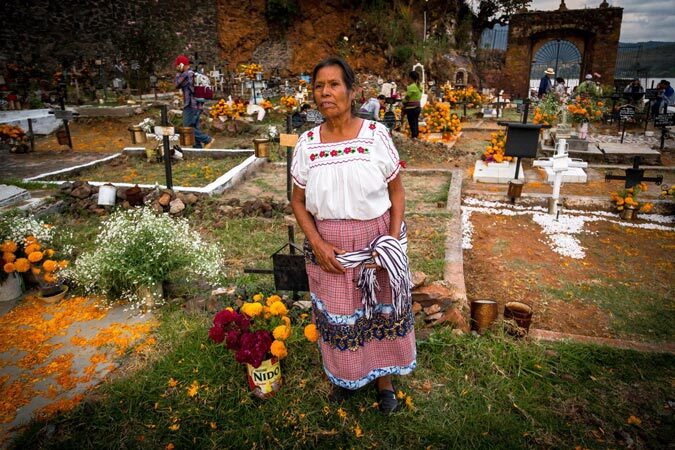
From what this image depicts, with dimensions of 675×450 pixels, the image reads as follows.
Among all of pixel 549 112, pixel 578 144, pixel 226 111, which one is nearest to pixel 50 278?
pixel 226 111

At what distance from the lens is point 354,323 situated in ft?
7.84

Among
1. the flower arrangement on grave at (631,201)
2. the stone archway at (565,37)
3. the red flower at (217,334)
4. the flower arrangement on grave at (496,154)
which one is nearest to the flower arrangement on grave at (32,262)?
the red flower at (217,334)

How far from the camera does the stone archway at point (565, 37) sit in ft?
78.1

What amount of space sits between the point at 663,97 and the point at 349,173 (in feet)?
54.2

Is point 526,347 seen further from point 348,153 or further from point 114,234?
point 114,234

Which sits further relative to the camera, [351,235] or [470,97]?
[470,97]

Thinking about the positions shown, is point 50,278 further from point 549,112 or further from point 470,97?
point 470,97

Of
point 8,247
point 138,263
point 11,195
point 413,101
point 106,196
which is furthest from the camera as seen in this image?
point 413,101

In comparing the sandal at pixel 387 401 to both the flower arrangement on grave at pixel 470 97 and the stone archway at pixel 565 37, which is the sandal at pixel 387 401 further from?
the stone archway at pixel 565 37

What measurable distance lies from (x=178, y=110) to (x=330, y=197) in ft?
46.0

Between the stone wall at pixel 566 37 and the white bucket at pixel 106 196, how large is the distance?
24474 millimetres

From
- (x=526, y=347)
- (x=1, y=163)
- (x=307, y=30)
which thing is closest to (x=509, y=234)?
(x=526, y=347)

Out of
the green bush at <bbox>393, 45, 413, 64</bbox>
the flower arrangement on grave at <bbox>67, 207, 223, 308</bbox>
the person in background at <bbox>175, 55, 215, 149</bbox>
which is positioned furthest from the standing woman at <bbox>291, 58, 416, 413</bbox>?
the green bush at <bbox>393, 45, 413, 64</bbox>

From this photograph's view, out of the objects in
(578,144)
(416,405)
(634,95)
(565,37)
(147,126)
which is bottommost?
(416,405)
